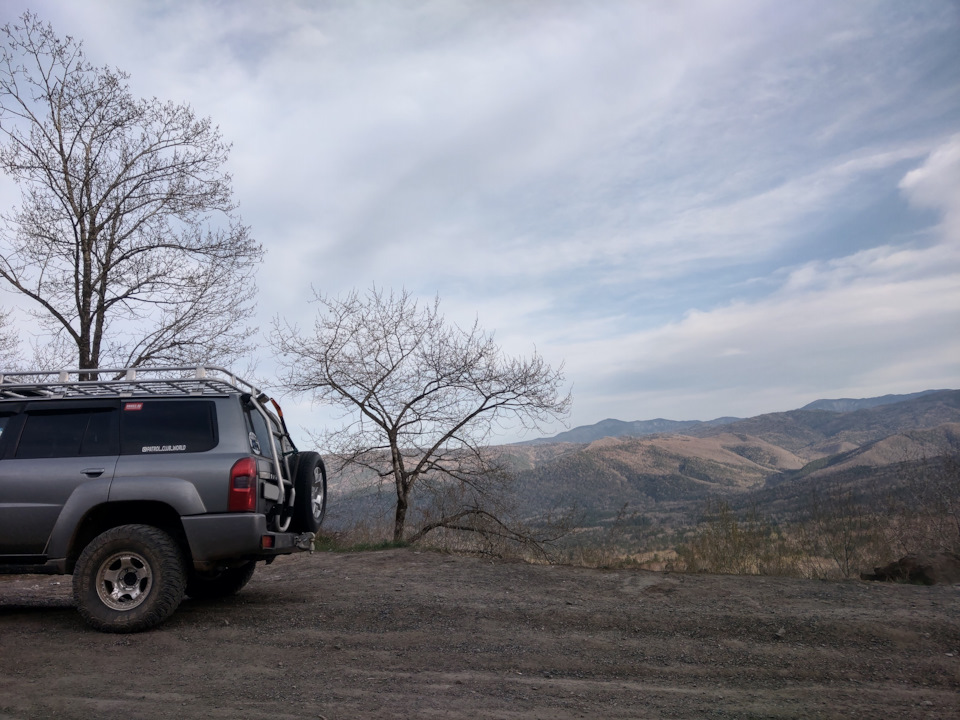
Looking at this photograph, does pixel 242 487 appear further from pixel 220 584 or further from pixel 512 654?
pixel 512 654

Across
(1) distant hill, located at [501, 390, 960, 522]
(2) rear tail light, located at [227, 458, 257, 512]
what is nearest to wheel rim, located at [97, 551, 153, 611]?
(2) rear tail light, located at [227, 458, 257, 512]

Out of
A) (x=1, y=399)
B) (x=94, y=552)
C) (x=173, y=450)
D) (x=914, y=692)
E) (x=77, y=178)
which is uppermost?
(x=77, y=178)

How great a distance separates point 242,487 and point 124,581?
145 cm

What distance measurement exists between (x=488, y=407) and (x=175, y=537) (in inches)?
364

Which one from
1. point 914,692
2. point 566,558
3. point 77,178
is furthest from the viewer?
point 77,178

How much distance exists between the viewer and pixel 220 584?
7957 millimetres

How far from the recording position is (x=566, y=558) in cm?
1156

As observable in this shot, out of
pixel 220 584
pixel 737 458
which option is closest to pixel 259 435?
pixel 220 584

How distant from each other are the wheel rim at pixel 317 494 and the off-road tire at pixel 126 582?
1467mm

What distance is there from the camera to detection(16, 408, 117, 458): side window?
6.71 metres

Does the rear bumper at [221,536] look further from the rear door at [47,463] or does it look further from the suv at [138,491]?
the rear door at [47,463]

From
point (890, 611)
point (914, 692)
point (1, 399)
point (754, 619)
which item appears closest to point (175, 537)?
point (1, 399)

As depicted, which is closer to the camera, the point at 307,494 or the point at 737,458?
the point at 307,494

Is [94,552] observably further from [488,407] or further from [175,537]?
[488,407]
